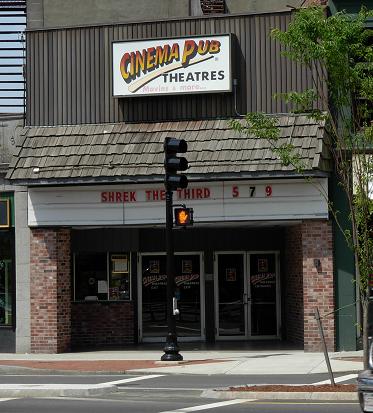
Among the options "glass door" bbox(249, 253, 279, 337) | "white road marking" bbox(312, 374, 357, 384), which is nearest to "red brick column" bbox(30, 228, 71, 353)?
"glass door" bbox(249, 253, 279, 337)

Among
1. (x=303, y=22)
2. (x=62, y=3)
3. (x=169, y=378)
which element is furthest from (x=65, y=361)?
(x=62, y=3)

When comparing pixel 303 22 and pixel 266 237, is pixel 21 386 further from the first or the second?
pixel 266 237

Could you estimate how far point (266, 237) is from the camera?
28016 millimetres

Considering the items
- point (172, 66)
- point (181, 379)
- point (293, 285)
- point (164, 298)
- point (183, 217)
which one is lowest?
point (181, 379)

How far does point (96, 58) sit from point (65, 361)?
7390 millimetres

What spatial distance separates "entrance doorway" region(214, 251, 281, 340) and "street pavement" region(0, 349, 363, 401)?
123 inches

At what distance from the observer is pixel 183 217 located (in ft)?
71.2

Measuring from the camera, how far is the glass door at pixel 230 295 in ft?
92.1

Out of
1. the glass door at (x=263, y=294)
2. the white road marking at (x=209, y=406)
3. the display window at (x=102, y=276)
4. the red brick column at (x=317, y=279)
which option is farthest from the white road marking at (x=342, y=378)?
the display window at (x=102, y=276)

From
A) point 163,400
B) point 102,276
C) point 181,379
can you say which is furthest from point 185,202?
point 163,400

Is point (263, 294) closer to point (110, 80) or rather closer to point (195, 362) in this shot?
point (195, 362)

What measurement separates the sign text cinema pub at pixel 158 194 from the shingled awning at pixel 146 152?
0.74 m

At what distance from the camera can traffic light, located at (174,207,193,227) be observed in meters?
21.7

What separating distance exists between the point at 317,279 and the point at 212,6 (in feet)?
31.2
